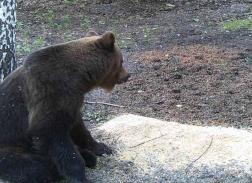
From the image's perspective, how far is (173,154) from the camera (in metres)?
5.53

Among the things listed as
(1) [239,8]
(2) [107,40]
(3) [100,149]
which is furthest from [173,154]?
(1) [239,8]

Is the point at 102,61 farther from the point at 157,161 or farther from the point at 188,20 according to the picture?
the point at 188,20

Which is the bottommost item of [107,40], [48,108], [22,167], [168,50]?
[168,50]

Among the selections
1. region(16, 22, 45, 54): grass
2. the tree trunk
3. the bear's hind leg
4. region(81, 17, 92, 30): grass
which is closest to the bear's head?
the bear's hind leg

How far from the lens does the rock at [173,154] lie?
5.14 m

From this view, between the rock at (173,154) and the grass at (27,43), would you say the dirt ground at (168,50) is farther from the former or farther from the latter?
the rock at (173,154)

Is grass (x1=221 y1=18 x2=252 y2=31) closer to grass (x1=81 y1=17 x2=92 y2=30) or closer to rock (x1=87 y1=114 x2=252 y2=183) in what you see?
grass (x1=81 y1=17 x2=92 y2=30)

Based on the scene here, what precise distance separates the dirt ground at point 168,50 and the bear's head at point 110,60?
1.32 metres

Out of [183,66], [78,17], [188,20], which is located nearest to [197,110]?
[183,66]

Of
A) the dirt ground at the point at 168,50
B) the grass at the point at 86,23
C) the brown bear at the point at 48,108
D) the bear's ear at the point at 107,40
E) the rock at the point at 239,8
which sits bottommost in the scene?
the grass at the point at 86,23

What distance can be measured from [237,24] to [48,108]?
22.3 ft

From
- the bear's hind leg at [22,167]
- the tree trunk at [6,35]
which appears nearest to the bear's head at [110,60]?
the bear's hind leg at [22,167]

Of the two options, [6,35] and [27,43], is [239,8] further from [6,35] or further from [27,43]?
[6,35]

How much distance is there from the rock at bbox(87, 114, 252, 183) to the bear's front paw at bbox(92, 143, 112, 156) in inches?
2.8
